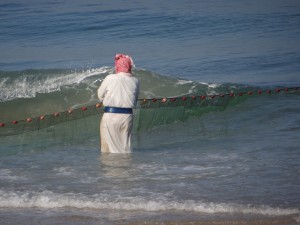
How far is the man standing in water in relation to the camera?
414 inches

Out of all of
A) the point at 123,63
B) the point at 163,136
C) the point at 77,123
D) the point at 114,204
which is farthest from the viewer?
the point at 163,136

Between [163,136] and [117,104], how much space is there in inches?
98.8

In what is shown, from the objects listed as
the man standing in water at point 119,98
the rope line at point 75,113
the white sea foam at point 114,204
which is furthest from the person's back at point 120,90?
the white sea foam at point 114,204

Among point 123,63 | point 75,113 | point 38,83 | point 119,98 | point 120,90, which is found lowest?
point 38,83

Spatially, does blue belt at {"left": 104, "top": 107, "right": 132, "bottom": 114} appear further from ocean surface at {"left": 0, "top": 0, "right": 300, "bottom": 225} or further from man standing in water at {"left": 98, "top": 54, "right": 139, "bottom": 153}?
ocean surface at {"left": 0, "top": 0, "right": 300, "bottom": 225}

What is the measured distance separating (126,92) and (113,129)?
0.55 m

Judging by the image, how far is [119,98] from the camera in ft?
34.6

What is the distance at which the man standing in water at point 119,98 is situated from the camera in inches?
414

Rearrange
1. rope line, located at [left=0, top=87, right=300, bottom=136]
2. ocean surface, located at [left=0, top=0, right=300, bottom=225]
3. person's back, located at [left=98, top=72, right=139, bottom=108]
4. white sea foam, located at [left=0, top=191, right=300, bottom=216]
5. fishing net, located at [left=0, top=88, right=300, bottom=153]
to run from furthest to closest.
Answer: fishing net, located at [left=0, top=88, right=300, bottom=153] → rope line, located at [left=0, top=87, right=300, bottom=136] → person's back, located at [left=98, top=72, right=139, bottom=108] → ocean surface, located at [left=0, top=0, right=300, bottom=225] → white sea foam, located at [left=0, top=191, right=300, bottom=216]

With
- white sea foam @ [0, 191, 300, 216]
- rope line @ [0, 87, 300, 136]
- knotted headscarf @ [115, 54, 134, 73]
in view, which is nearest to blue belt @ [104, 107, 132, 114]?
knotted headscarf @ [115, 54, 134, 73]

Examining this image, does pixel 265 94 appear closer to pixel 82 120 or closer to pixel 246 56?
pixel 82 120

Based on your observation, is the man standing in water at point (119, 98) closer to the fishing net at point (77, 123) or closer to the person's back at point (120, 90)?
the person's back at point (120, 90)

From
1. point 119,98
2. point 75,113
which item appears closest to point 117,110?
point 119,98

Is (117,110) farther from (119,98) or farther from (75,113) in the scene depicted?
(75,113)
